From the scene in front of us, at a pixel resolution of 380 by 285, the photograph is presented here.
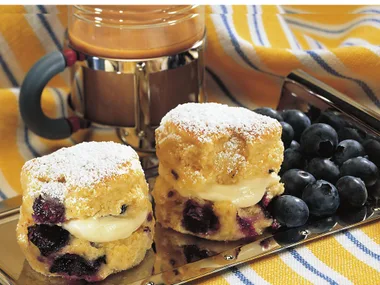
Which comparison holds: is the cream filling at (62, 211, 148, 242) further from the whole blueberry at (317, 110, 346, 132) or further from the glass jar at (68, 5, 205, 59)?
the whole blueberry at (317, 110, 346, 132)

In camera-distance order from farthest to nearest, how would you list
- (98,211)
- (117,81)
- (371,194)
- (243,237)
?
1. (117,81)
2. (371,194)
3. (243,237)
4. (98,211)

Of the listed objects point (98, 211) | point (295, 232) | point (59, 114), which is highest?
point (98, 211)

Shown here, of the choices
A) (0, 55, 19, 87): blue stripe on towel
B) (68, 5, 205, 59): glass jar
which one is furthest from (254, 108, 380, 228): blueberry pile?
(0, 55, 19, 87): blue stripe on towel

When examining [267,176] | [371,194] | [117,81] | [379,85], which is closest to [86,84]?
[117,81]

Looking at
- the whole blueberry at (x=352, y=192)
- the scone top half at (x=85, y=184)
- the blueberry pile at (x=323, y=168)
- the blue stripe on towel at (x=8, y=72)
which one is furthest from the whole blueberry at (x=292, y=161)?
the blue stripe on towel at (x=8, y=72)

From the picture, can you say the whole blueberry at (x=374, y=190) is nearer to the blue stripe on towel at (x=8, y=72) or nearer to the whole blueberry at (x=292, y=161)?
the whole blueberry at (x=292, y=161)

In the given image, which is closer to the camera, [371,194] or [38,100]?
[371,194]

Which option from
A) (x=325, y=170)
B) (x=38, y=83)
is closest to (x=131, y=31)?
(x=38, y=83)

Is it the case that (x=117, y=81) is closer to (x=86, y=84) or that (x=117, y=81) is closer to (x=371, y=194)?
(x=86, y=84)
